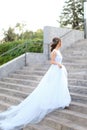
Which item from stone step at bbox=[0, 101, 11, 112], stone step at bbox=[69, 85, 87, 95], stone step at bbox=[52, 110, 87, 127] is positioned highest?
stone step at bbox=[69, 85, 87, 95]

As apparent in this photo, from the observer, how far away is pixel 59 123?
21.4 feet

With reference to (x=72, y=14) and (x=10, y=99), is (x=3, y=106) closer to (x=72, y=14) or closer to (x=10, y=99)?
(x=10, y=99)

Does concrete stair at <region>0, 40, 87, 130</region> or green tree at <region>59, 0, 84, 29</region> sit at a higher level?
green tree at <region>59, 0, 84, 29</region>

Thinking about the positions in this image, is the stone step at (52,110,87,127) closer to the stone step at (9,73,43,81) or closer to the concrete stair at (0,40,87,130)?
the concrete stair at (0,40,87,130)

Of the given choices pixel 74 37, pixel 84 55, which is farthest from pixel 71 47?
pixel 84 55

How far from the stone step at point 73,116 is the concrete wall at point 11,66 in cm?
456

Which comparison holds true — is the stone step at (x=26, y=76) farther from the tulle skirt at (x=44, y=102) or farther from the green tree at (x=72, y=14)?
the green tree at (x=72, y=14)

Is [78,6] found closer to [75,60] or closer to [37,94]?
[75,60]

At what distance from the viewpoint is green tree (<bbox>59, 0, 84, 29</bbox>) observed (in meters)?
30.0

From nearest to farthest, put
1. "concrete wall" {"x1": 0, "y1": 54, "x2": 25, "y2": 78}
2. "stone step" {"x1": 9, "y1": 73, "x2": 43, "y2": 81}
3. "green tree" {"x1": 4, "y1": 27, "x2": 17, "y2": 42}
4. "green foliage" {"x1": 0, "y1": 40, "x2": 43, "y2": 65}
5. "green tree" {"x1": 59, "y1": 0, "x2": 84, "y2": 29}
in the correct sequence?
"stone step" {"x1": 9, "y1": 73, "x2": 43, "y2": 81}
"concrete wall" {"x1": 0, "y1": 54, "x2": 25, "y2": 78}
"green foliage" {"x1": 0, "y1": 40, "x2": 43, "y2": 65}
"green tree" {"x1": 59, "y1": 0, "x2": 84, "y2": 29}
"green tree" {"x1": 4, "y1": 27, "x2": 17, "y2": 42}

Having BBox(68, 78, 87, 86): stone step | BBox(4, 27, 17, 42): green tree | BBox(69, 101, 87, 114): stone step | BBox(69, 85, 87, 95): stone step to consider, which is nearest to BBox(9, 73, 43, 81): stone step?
BBox(68, 78, 87, 86): stone step

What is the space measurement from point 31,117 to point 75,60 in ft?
12.9

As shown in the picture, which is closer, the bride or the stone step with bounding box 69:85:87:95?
the bride

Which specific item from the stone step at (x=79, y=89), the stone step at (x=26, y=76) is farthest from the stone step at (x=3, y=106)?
the stone step at (x=79, y=89)
